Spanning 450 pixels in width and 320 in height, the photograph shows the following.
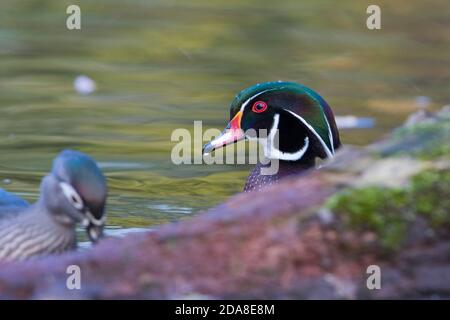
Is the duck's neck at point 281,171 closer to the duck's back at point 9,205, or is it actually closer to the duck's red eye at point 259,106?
the duck's red eye at point 259,106

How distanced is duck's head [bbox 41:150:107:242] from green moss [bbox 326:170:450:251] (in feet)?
3.49

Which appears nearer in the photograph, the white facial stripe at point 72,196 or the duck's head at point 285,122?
the white facial stripe at point 72,196

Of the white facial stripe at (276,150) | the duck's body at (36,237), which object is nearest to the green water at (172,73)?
the white facial stripe at (276,150)

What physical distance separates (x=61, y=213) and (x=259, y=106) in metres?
2.18

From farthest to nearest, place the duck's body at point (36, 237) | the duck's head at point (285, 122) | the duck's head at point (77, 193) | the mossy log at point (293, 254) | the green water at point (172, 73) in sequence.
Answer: the green water at point (172, 73)
the duck's head at point (285, 122)
the duck's body at point (36, 237)
the duck's head at point (77, 193)
the mossy log at point (293, 254)

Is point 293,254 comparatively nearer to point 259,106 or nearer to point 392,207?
point 392,207

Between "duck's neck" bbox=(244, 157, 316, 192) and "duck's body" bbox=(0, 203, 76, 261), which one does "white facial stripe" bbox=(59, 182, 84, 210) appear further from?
"duck's neck" bbox=(244, 157, 316, 192)

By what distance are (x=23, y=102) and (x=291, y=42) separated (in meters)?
3.63

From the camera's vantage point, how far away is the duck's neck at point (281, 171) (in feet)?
24.0

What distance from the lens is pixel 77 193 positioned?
17.3 feet

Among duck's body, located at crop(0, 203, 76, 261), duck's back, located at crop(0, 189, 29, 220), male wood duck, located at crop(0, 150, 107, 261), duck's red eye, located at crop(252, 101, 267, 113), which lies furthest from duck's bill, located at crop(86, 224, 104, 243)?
duck's red eye, located at crop(252, 101, 267, 113)

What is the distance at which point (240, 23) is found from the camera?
1408 cm
